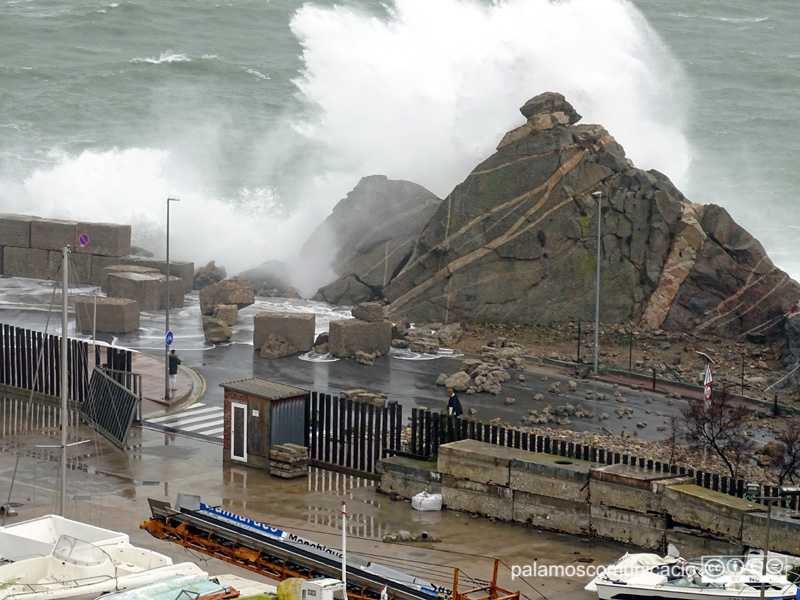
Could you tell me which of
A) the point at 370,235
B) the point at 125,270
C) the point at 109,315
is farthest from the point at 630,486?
the point at 370,235

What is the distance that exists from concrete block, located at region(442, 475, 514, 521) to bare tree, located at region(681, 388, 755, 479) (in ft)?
18.1

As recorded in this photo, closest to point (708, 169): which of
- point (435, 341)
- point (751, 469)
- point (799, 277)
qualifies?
point (799, 277)

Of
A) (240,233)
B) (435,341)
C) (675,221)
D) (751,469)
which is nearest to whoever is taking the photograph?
(751,469)

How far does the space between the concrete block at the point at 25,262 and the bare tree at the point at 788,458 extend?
27449 mm

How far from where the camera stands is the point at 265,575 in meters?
17.7

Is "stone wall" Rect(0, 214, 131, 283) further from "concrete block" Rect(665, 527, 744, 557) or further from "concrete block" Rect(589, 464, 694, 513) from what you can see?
"concrete block" Rect(665, 527, 744, 557)

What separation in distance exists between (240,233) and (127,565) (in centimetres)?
4123

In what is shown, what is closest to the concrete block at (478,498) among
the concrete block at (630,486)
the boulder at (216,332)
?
the concrete block at (630,486)

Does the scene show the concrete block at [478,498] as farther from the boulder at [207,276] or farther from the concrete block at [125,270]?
the boulder at [207,276]

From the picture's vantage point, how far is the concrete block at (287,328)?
3972cm

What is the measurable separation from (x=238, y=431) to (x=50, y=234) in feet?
80.1

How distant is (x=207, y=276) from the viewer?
4984cm

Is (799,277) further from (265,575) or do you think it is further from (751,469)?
(265,575)

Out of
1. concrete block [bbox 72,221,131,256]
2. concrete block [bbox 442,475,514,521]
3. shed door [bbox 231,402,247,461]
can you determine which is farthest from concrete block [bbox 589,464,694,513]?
concrete block [bbox 72,221,131,256]
